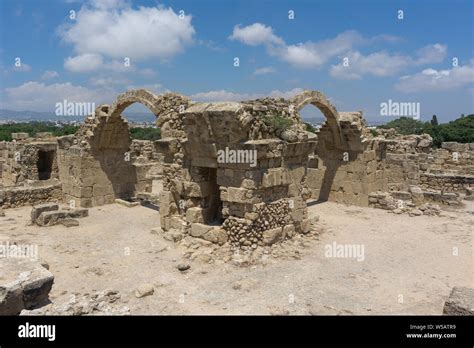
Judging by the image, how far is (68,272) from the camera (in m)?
7.35

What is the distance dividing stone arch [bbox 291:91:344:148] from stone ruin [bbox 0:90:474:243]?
0.04 m

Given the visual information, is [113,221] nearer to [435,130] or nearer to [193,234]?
[193,234]

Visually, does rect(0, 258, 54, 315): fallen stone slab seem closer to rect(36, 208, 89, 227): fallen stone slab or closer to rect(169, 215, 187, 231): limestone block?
rect(169, 215, 187, 231): limestone block

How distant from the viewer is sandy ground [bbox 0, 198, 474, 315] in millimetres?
6086

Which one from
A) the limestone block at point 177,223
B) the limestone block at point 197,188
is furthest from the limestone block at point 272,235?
the limestone block at point 177,223

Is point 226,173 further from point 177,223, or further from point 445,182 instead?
point 445,182

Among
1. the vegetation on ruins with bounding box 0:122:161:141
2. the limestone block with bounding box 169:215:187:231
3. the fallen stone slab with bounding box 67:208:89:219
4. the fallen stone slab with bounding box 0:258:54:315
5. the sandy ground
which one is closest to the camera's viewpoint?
the fallen stone slab with bounding box 0:258:54:315

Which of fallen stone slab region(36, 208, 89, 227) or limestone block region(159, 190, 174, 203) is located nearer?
limestone block region(159, 190, 174, 203)

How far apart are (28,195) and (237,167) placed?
8280 mm

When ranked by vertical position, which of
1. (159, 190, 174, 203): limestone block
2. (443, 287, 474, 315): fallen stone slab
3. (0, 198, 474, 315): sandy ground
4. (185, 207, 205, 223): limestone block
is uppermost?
(159, 190, 174, 203): limestone block

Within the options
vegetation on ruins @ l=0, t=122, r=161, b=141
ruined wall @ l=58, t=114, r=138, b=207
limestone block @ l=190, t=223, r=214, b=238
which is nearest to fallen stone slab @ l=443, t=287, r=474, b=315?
limestone block @ l=190, t=223, r=214, b=238

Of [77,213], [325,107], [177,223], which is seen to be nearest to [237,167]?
[177,223]

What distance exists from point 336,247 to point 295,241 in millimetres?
905

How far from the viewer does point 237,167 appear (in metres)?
8.20
